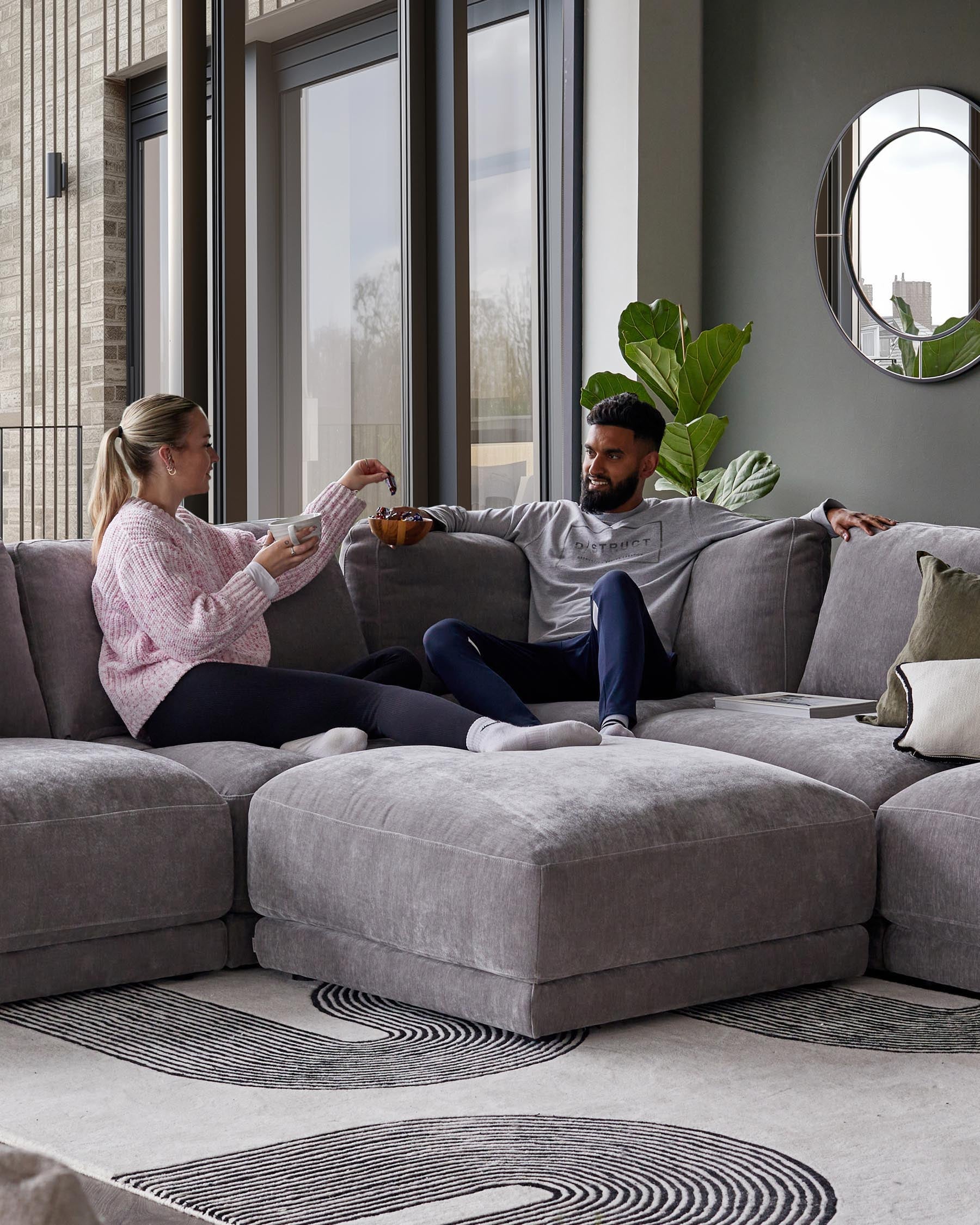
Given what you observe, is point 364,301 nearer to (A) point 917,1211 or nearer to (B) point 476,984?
(B) point 476,984

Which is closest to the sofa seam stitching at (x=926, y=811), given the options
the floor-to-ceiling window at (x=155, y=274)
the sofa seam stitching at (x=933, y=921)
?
the sofa seam stitching at (x=933, y=921)

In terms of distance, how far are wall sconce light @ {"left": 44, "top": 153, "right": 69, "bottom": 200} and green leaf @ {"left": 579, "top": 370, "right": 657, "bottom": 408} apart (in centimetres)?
189

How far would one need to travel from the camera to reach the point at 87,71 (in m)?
4.89

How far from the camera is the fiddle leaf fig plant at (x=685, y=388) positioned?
4.94 m

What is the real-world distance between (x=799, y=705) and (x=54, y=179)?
129 inches

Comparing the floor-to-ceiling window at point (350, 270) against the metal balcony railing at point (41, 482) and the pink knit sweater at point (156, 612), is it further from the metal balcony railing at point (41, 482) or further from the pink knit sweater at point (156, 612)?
the pink knit sweater at point (156, 612)

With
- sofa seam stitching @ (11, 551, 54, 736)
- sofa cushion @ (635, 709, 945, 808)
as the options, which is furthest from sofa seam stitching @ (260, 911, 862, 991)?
sofa seam stitching @ (11, 551, 54, 736)

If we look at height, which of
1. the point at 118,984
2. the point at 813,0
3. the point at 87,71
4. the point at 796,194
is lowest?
the point at 118,984

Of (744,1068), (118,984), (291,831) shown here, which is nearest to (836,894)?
(744,1068)

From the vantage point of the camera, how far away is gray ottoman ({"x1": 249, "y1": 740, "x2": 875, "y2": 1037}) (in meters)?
2.11

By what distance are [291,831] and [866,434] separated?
325 centimetres

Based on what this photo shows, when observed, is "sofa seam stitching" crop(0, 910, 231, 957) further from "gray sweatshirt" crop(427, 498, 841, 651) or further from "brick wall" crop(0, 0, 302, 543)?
"brick wall" crop(0, 0, 302, 543)

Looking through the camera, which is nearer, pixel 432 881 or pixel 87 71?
pixel 432 881

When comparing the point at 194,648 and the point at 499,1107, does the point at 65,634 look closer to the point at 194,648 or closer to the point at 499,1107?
the point at 194,648
